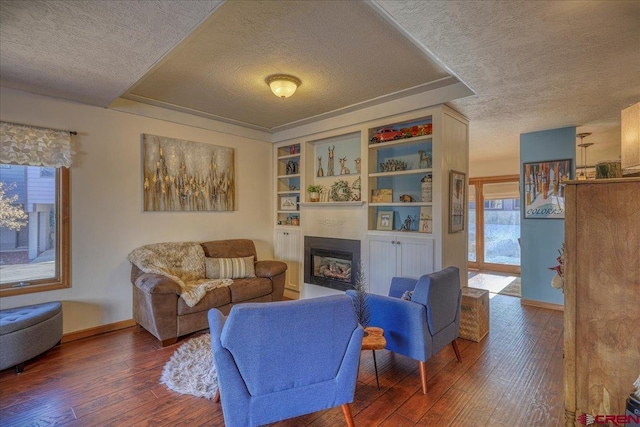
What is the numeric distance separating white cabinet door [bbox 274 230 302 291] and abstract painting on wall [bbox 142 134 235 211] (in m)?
1.00

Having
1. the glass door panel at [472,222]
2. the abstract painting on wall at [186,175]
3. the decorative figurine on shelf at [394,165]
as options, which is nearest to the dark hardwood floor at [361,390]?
the abstract painting on wall at [186,175]

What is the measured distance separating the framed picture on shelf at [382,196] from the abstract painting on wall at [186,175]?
84.7 inches

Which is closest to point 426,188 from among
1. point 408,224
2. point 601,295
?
point 408,224

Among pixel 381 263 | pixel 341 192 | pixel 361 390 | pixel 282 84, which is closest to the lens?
pixel 361 390

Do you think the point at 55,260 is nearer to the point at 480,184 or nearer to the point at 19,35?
the point at 19,35

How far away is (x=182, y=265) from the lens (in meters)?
3.73

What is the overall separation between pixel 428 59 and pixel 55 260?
4.23m

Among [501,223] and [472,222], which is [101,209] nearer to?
[472,222]

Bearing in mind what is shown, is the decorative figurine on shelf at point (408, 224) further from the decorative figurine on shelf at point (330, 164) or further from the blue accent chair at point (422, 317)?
the decorative figurine on shelf at point (330, 164)

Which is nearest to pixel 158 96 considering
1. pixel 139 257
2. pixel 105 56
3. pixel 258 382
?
pixel 105 56

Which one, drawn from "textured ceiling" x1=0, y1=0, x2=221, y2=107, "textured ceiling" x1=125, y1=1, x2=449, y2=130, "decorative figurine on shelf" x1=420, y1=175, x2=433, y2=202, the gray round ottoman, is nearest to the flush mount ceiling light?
"textured ceiling" x1=125, y1=1, x2=449, y2=130

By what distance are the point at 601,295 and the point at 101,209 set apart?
4434 mm

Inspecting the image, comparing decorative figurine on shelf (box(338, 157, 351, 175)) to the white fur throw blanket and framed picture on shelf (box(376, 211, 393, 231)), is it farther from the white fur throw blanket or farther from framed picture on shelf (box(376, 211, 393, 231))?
the white fur throw blanket

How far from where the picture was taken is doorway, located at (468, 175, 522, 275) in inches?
266
